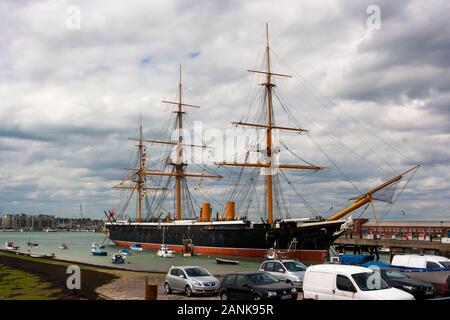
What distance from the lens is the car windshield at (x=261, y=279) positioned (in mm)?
18672

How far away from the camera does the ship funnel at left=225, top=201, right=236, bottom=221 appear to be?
7500cm

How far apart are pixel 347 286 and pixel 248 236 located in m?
47.5

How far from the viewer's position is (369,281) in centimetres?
1589

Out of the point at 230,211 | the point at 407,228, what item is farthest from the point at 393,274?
the point at 407,228

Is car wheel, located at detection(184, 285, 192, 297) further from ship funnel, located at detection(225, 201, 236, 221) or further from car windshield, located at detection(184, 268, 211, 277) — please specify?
ship funnel, located at detection(225, 201, 236, 221)

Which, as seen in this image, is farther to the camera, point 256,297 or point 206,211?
point 206,211

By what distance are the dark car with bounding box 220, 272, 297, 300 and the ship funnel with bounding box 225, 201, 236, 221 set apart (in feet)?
182

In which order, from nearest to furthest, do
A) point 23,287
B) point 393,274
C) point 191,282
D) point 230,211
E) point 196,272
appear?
1. point 393,274
2. point 191,282
3. point 196,272
4. point 23,287
5. point 230,211

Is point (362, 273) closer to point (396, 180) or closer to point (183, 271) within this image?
point (183, 271)

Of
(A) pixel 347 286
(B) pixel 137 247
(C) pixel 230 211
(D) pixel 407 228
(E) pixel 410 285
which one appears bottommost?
(B) pixel 137 247

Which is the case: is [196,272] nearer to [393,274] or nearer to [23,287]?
[393,274]

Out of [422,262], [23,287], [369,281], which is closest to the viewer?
[369,281]
